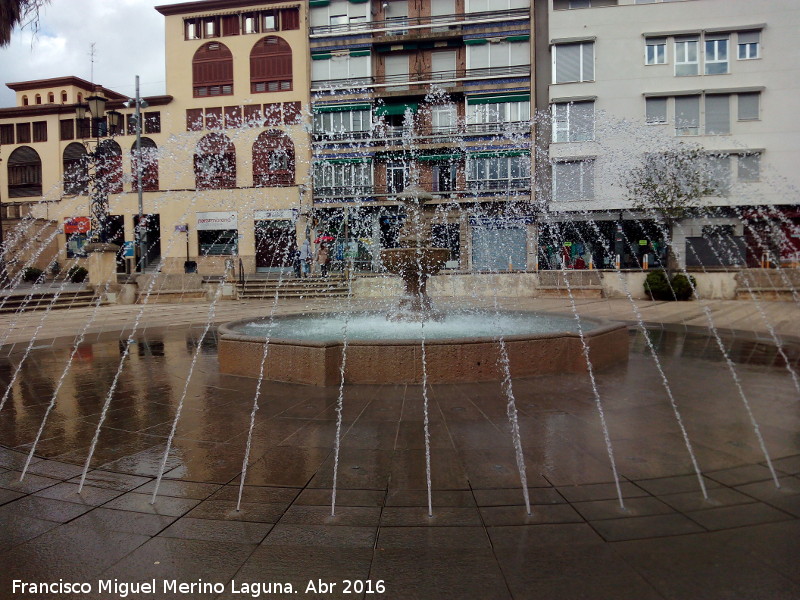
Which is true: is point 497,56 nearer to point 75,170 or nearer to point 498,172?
point 498,172

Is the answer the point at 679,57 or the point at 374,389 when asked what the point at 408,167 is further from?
the point at 374,389

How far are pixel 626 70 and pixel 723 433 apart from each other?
29728 mm

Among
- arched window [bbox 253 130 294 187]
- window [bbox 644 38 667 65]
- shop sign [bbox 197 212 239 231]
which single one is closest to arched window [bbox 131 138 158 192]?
shop sign [bbox 197 212 239 231]

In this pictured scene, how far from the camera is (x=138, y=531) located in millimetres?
3068

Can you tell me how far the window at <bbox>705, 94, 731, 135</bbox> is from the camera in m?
28.7

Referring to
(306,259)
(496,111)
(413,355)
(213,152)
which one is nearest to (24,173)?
(213,152)

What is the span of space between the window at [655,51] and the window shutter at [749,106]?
171 inches

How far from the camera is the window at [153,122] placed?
36.3 m

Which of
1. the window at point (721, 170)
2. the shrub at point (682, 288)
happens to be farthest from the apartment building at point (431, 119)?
the shrub at point (682, 288)

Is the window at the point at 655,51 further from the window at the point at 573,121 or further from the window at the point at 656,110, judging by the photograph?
the window at the point at 573,121

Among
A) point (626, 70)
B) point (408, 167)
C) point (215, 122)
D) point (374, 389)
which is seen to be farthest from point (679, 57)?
point (374, 389)

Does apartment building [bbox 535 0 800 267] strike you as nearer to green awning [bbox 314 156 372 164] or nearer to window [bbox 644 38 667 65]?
window [bbox 644 38 667 65]

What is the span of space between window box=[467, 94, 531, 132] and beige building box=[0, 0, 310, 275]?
33.4 ft

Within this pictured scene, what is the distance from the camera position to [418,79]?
33.7 metres
